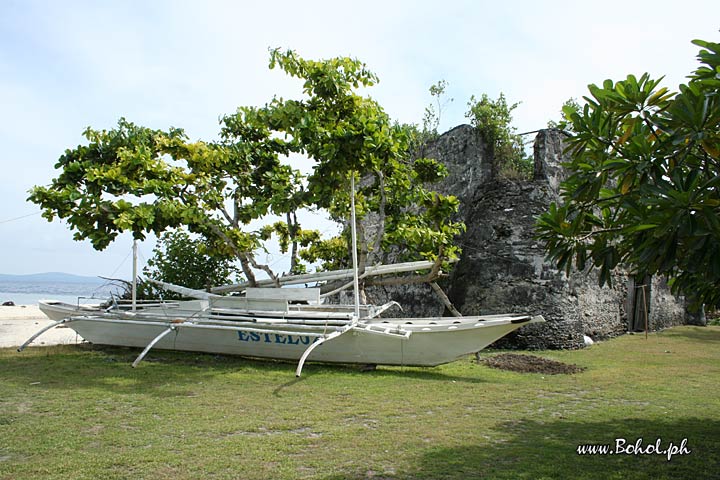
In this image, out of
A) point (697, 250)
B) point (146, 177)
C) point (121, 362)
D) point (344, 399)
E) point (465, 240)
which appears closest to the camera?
point (697, 250)

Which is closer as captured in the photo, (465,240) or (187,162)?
(187,162)

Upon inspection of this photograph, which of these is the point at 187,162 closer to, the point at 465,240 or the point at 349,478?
the point at 465,240

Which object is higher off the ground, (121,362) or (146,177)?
(146,177)

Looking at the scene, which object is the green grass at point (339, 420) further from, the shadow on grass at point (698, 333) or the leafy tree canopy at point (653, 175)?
the shadow on grass at point (698, 333)

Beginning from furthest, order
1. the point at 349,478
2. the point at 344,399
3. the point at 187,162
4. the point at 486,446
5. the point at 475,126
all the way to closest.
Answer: the point at 475,126 < the point at 187,162 < the point at 344,399 < the point at 486,446 < the point at 349,478

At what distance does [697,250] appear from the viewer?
3.21 metres

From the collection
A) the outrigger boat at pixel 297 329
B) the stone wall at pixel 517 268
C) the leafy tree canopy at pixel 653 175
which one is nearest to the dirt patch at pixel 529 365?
the outrigger boat at pixel 297 329

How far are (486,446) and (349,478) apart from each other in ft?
4.21

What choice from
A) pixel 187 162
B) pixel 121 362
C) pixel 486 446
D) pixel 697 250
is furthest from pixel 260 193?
pixel 697 250

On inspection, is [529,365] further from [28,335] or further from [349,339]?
[28,335]

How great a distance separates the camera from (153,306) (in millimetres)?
10586

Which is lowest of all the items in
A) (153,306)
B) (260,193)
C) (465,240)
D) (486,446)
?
(486,446)

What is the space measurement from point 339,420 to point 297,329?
3.25 m

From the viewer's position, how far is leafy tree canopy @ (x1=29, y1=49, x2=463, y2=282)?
8.86 meters
